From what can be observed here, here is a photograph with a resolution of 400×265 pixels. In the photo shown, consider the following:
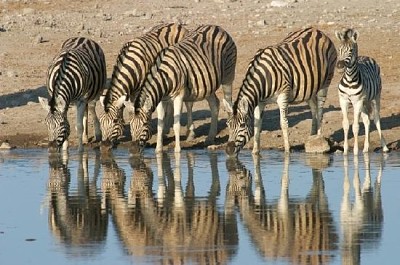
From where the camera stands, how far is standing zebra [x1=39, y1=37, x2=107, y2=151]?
71.1 feet

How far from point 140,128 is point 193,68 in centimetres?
149

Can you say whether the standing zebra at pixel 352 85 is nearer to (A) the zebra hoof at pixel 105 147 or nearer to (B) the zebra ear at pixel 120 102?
(B) the zebra ear at pixel 120 102

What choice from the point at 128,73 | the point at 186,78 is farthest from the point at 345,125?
the point at 128,73

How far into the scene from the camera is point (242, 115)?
21312mm

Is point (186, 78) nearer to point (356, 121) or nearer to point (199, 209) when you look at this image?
point (356, 121)

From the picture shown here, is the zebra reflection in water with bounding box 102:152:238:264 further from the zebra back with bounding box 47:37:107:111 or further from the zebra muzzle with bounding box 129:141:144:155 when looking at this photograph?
the zebra back with bounding box 47:37:107:111

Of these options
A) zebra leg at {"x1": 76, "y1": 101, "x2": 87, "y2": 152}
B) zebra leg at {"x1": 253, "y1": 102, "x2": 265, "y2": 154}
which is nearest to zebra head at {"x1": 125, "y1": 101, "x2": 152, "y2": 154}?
zebra leg at {"x1": 76, "y1": 101, "x2": 87, "y2": 152}

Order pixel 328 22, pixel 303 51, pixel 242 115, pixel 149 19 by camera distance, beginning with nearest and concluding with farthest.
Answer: pixel 242 115 → pixel 303 51 → pixel 328 22 → pixel 149 19

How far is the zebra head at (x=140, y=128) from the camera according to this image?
21609 mm

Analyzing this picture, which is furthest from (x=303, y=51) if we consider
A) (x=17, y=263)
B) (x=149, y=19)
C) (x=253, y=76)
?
(x=149, y=19)

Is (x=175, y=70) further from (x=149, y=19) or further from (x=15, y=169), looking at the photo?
(x=149, y=19)

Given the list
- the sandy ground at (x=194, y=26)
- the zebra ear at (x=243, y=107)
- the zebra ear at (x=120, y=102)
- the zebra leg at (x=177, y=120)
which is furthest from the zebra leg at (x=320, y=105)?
the zebra ear at (x=120, y=102)

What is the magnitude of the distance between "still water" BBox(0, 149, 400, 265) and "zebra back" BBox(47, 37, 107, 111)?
1041mm

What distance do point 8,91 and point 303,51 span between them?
7.18m
